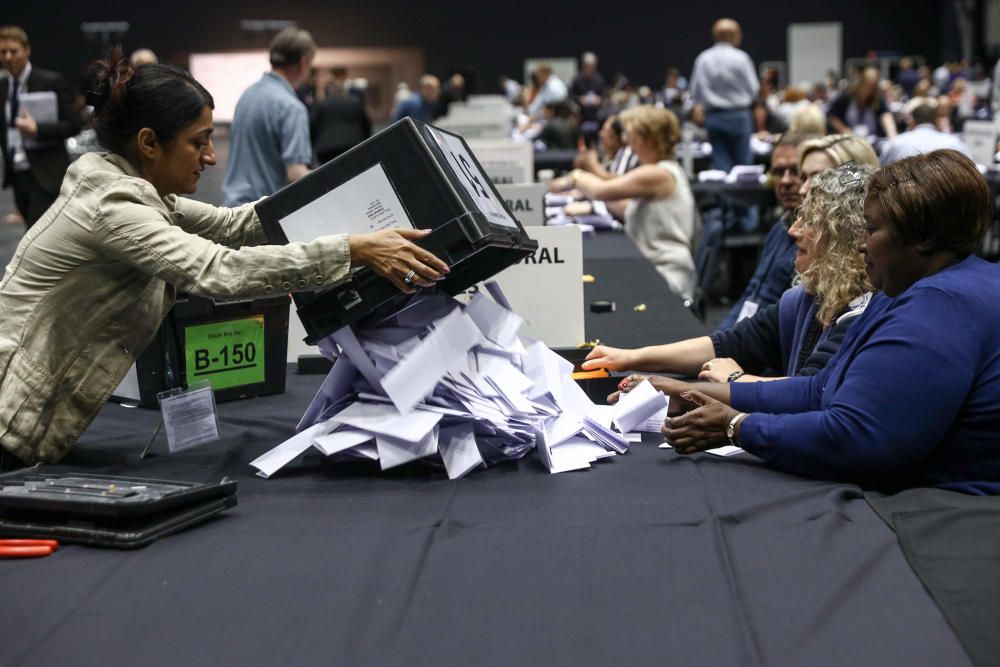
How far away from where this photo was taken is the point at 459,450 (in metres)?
2.05

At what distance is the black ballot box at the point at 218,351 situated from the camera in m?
2.58

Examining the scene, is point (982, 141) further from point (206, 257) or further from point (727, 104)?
point (206, 257)

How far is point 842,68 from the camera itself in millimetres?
24281

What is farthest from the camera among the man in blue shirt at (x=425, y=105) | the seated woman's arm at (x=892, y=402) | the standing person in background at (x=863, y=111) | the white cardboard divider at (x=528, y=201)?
the man in blue shirt at (x=425, y=105)

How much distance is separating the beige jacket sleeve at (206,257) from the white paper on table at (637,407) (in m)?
0.64

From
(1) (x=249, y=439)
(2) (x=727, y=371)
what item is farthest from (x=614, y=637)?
(2) (x=727, y=371)

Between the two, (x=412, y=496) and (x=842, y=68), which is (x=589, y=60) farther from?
(x=412, y=496)


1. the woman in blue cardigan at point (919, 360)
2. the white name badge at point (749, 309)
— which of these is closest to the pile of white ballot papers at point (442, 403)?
the woman in blue cardigan at point (919, 360)

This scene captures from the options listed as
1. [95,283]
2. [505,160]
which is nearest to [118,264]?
[95,283]

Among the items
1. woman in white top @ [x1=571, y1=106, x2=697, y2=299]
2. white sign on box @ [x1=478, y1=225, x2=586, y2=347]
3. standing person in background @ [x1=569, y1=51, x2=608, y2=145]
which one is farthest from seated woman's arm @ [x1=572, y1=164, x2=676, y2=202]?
standing person in background @ [x1=569, y1=51, x2=608, y2=145]

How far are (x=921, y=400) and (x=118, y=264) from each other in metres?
1.46

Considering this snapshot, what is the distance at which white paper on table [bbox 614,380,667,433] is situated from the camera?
227 centimetres

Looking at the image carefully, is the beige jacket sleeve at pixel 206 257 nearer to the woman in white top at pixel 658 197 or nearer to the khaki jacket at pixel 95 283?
the khaki jacket at pixel 95 283

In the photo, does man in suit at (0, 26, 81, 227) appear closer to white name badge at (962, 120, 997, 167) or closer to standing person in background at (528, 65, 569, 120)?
white name badge at (962, 120, 997, 167)
